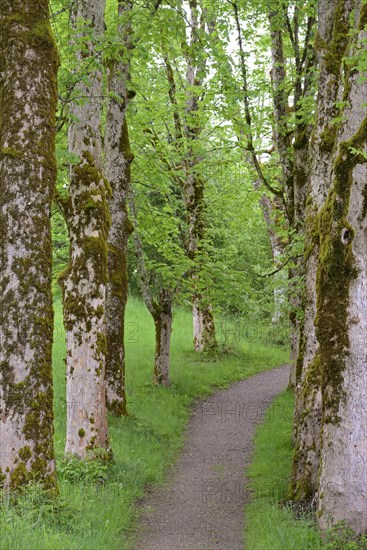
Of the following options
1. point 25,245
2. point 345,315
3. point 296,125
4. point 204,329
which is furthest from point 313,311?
point 204,329

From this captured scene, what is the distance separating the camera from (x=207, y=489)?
969 centimetres

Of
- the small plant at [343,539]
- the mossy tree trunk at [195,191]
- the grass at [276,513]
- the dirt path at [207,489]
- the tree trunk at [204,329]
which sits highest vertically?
the mossy tree trunk at [195,191]

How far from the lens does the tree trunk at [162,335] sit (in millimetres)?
17094

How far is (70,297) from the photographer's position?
9656mm

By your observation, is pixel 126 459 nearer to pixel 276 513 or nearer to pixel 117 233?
pixel 276 513

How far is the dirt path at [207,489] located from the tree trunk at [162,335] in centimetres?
Result: 146

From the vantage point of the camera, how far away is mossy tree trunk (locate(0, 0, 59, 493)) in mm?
6074

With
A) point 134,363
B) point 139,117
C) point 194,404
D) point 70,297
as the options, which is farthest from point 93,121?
point 134,363

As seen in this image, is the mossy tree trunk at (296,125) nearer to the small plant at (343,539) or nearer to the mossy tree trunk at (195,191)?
the mossy tree trunk at (195,191)

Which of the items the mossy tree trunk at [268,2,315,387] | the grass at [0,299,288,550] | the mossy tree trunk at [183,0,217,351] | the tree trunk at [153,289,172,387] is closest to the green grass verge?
the grass at [0,299,288,550]

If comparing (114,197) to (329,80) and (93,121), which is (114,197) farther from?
→ (329,80)

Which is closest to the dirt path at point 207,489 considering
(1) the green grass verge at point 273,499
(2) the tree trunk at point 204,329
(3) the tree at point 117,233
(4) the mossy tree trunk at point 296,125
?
(1) the green grass verge at point 273,499

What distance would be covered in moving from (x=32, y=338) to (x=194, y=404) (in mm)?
11188

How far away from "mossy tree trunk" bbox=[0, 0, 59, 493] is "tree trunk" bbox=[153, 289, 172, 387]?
1073 cm
